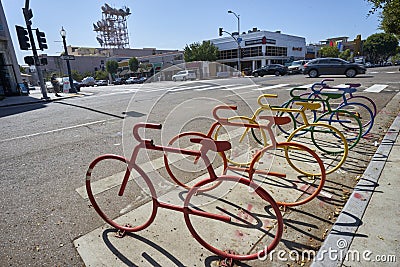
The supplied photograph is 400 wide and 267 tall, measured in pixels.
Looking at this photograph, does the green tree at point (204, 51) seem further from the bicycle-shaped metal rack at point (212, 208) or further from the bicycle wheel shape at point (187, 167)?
Result: the bicycle-shaped metal rack at point (212, 208)

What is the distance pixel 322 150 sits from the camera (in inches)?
171

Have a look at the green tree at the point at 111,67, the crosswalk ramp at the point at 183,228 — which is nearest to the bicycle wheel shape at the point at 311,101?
the crosswalk ramp at the point at 183,228

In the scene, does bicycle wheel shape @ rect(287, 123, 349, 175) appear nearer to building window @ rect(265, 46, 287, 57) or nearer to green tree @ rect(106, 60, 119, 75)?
building window @ rect(265, 46, 287, 57)

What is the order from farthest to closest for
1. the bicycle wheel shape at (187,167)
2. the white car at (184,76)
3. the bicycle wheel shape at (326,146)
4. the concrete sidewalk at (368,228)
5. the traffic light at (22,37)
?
1. the traffic light at (22,37)
2. the bicycle wheel shape at (326,146)
3. the bicycle wheel shape at (187,167)
4. the white car at (184,76)
5. the concrete sidewalk at (368,228)

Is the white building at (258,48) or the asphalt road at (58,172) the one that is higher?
the white building at (258,48)

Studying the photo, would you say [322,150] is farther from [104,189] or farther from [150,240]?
[104,189]

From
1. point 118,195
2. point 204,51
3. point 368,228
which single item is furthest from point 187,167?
point 204,51

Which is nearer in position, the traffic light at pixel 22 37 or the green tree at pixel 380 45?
the traffic light at pixel 22 37

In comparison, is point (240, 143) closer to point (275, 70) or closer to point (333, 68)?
point (333, 68)

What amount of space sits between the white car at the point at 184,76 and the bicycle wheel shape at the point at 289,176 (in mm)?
1351

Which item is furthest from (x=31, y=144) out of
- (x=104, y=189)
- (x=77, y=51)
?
A: (x=77, y=51)

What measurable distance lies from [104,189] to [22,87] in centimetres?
2198

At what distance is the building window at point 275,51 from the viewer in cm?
4492

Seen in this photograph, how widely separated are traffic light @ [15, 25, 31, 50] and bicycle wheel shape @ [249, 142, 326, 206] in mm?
16771
